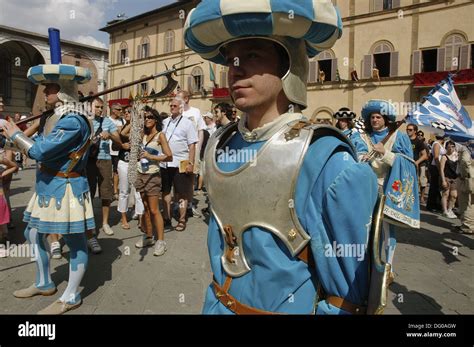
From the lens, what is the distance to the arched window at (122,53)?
3463 cm

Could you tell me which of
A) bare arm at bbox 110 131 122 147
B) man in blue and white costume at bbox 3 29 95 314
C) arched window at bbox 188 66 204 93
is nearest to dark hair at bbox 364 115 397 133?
man in blue and white costume at bbox 3 29 95 314

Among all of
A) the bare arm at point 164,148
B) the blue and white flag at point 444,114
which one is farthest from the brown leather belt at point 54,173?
the blue and white flag at point 444,114

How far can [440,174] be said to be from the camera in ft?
27.9

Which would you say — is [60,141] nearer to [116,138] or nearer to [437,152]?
[116,138]

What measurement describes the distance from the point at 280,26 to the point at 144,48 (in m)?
34.6

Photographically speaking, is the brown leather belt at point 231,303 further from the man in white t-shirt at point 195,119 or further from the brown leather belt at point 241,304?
the man in white t-shirt at point 195,119

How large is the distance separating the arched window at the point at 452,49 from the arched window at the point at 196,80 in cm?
1687

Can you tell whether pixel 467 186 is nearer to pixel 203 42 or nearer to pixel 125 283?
pixel 125 283

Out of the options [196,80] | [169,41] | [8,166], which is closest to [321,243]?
[8,166]

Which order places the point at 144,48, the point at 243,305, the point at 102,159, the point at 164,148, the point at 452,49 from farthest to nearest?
the point at 144,48 → the point at 452,49 → the point at 102,159 → the point at 164,148 → the point at 243,305

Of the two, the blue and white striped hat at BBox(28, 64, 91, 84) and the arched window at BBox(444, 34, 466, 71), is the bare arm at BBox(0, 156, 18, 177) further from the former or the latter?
the arched window at BBox(444, 34, 466, 71)

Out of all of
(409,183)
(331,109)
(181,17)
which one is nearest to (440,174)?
(409,183)

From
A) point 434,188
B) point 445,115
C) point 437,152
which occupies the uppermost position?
point 445,115

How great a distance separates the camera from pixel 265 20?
1298 mm
